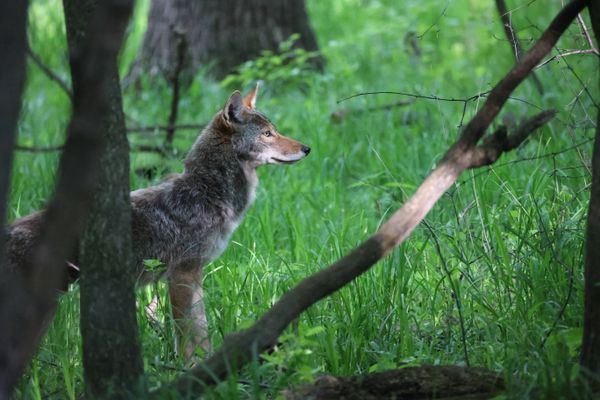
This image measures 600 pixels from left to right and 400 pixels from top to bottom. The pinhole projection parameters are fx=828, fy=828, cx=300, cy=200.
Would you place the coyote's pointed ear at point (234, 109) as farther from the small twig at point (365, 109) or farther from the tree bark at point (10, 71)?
the tree bark at point (10, 71)

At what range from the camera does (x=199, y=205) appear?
5.04 m

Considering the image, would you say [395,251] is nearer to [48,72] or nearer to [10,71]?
[48,72]

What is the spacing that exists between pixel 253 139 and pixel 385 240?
269 centimetres

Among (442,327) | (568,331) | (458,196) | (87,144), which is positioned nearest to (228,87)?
(458,196)

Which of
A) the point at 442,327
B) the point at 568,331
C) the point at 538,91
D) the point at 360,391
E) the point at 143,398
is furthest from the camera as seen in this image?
the point at 538,91

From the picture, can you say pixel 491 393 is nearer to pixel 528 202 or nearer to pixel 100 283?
pixel 100 283

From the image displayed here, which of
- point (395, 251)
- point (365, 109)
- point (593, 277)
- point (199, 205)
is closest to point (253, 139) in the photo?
point (199, 205)

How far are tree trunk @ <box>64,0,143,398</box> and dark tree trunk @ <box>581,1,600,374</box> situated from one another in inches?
64.4

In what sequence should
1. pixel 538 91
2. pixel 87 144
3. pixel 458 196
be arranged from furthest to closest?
pixel 538 91
pixel 458 196
pixel 87 144

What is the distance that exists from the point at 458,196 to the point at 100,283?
2.89 meters

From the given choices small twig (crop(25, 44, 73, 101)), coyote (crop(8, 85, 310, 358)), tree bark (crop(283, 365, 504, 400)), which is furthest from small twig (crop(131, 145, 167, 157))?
tree bark (crop(283, 365, 504, 400))

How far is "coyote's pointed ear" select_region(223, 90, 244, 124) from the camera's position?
5324 millimetres

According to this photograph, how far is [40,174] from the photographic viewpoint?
620 cm

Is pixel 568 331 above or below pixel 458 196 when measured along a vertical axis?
below
